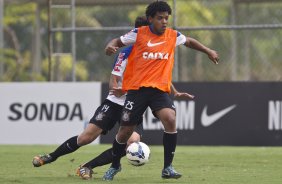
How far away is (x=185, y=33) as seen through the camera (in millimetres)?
21719

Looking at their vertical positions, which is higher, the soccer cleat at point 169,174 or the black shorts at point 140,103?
the black shorts at point 140,103

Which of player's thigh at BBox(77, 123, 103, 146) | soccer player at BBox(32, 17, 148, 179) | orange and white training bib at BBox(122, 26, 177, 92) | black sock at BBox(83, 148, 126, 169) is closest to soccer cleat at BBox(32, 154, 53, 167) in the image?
soccer player at BBox(32, 17, 148, 179)

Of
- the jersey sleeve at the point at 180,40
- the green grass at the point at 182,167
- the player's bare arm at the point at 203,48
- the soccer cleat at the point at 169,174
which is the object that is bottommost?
the green grass at the point at 182,167

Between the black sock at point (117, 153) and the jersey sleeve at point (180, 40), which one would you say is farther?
the black sock at point (117, 153)

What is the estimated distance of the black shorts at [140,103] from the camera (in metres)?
10.6

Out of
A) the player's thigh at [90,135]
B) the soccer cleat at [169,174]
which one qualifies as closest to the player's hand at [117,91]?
the player's thigh at [90,135]

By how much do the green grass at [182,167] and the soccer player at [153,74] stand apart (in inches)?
25.2

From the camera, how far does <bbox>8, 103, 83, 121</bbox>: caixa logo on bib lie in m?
19.5

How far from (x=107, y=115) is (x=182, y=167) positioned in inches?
79.0

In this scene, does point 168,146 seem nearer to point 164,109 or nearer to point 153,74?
point 164,109

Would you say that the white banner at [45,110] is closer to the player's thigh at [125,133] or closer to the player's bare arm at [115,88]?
the player's bare arm at [115,88]

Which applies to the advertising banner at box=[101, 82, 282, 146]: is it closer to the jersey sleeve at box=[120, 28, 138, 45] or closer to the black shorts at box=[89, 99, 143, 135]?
the black shorts at box=[89, 99, 143, 135]

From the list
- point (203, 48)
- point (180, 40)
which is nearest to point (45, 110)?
point (180, 40)

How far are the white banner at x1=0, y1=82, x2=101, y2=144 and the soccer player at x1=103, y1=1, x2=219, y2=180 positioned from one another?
28.6 ft
